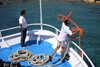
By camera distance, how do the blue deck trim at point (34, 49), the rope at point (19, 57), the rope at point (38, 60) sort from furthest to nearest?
the blue deck trim at point (34, 49) < the rope at point (19, 57) < the rope at point (38, 60)

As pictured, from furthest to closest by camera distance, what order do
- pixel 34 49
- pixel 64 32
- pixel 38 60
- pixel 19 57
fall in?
pixel 34 49, pixel 19 57, pixel 38 60, pixel 64 32

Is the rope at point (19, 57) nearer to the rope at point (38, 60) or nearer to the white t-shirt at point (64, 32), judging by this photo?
the rope at point (38, 60)

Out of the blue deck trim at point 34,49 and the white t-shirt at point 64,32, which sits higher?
the white t-shirt at point 64,32

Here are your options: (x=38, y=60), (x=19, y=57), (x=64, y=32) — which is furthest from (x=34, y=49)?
(x=64, y=32)

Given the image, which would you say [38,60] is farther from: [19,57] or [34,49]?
[34,49]

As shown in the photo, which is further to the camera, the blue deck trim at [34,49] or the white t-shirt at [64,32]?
the blue deck trim at [34,49]

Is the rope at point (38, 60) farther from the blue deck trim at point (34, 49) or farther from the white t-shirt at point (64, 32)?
the white t-shirt at point (64, 32)


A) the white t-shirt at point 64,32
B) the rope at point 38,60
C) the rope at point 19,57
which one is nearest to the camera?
the white t-shirt at point 64,32

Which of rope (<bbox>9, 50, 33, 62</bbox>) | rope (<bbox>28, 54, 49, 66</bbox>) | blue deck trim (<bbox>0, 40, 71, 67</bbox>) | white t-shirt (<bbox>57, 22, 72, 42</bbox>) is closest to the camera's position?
white t-shirt (<bbox>57, 22, 72, 42</bbox>)

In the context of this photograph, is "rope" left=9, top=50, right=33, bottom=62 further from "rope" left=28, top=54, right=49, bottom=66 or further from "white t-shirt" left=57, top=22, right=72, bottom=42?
"white t-shirt" left=57, top=22, right=72, bottom=42

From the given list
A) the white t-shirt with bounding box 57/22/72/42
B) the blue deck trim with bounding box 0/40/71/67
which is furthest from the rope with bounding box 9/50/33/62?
the white t-shirt with bounding box 57/22/72/42

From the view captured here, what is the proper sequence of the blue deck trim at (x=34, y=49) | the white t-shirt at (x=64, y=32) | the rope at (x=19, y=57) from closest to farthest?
the white t-shirt at (x=64, y=32), the rope at (x=19, y=57), the blue deck trim at (x=34, y=49)

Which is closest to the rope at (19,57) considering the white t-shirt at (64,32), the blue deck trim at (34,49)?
the blue deck trim at (34,49)

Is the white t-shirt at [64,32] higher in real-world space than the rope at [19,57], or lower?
higher
